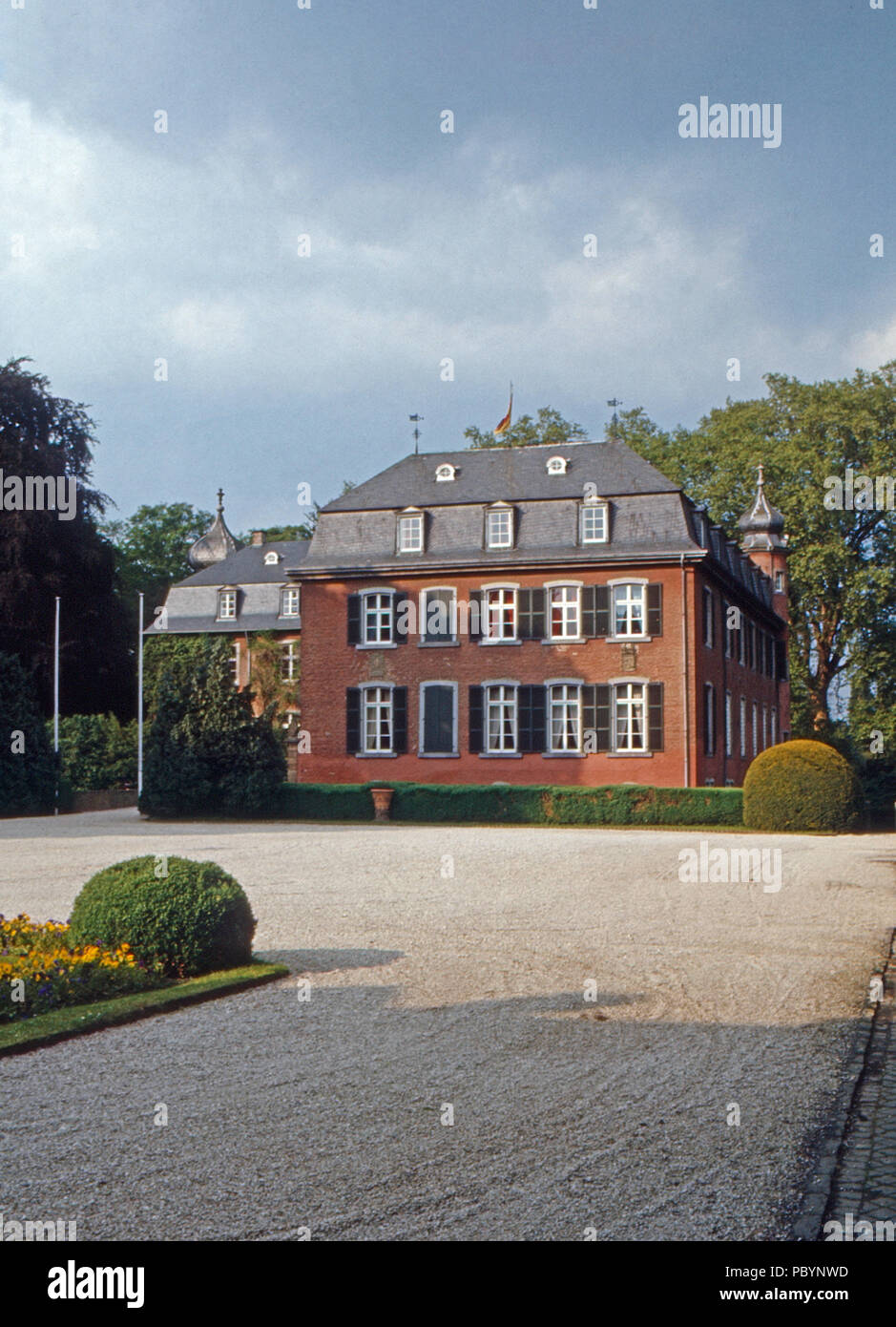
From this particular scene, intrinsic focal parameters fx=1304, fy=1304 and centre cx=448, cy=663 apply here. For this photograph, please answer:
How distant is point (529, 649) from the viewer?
3656 cm

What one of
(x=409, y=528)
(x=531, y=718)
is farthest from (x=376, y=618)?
(x=531, y=718)

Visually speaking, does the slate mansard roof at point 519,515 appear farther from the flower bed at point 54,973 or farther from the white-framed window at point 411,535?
the flower bed at point 54,973

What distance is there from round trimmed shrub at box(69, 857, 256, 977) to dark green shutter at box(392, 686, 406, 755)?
27948 mm

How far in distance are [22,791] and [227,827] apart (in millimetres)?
7626

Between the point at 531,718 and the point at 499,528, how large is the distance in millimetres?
5611

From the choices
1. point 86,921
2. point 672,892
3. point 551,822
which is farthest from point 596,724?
point 86,921

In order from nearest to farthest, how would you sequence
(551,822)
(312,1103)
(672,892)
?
(312,1103) < (672,892) < (551,822)

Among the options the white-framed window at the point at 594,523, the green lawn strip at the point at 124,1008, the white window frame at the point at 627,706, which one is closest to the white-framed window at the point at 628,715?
the white window frame at the point at 627,706

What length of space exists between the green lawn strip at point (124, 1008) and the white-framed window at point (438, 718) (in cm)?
2766

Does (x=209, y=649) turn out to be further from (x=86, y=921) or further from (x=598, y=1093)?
(x=598, y=1093)

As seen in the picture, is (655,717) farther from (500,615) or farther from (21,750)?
(21,750)

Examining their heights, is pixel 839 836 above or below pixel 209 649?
below

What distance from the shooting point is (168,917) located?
9.13 m

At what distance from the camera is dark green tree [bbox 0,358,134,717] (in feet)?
129
